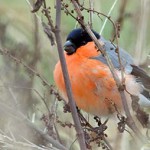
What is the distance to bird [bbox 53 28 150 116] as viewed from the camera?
2557 mm

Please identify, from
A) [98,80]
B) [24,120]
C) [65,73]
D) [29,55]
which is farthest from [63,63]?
[29,55]

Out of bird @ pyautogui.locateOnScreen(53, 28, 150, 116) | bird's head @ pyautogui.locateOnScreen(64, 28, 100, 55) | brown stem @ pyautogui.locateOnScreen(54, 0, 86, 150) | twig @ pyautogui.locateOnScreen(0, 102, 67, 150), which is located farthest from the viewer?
bird's head @ pyautogui.locateOnScreen(64, 28, 100, 55)

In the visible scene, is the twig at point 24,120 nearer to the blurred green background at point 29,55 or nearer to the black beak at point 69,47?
the blurred green background at point 29,55

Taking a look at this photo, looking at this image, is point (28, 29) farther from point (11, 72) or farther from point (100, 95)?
point (100, 95)

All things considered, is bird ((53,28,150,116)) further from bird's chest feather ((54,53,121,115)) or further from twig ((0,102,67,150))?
twig ((0,102,67,150))

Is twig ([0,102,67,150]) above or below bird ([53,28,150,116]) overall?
below

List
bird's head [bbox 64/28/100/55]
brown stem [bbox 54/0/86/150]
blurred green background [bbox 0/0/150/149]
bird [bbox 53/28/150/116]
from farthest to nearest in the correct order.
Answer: bird's head [bbox 64/28/100/55]
bird [bbox 53/28/150/116]
blurred green background [bbox 0/0/150/149]
brown stem [bbox 54/0/86/150]

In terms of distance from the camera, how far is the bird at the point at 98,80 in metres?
2.56

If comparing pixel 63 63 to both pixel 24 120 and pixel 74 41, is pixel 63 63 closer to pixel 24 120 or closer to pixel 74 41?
pixel 24 120

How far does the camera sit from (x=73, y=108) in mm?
1506

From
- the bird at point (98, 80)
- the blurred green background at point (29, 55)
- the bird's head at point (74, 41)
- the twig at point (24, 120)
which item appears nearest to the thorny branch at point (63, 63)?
the twig at point (24, 120)

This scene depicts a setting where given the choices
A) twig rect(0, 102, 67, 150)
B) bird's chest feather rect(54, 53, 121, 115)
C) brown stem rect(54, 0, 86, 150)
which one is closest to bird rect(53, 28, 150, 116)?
bird's chest feather rect(54, 53, 121, 115)

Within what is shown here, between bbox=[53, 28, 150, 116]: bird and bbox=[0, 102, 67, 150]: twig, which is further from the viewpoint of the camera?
bbox=[53, 28, 150, 116]: bird

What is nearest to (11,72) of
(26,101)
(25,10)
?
(26,101)
